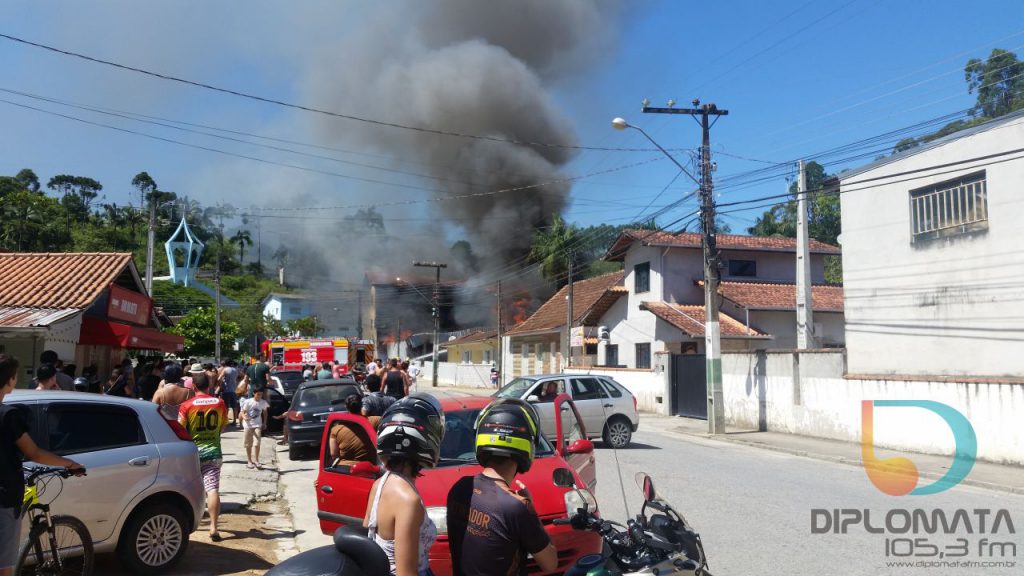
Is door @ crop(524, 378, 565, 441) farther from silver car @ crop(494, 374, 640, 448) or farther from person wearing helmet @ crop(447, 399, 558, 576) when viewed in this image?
person wearing helmet @ crop(447, 399, 558, 576)

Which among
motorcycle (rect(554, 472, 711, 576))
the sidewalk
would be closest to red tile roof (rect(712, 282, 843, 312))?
the sidewalk

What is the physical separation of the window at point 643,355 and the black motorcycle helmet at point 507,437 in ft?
78.2

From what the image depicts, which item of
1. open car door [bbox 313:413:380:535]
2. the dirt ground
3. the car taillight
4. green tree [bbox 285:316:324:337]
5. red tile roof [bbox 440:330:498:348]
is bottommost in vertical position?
the dirt ground

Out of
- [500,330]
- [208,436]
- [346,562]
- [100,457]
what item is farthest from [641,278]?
[346,562]

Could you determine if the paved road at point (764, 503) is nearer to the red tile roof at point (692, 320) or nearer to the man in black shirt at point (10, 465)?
the man in black shirt at point (10, 465)

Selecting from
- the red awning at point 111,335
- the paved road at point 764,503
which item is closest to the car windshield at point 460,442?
the paved road at point 764,503

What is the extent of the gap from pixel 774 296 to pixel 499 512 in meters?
24.8

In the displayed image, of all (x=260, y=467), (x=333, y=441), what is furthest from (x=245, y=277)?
(x=333, y=441)

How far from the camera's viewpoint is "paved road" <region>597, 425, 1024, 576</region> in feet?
18.7

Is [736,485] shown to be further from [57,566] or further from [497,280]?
[497,280]

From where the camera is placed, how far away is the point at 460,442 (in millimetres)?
5953

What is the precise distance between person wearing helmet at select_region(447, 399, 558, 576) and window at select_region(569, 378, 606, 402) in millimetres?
10982

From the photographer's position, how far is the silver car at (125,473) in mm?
5176

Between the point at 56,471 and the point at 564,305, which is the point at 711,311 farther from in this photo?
the point at 564,305
